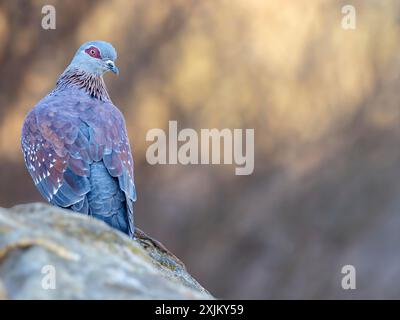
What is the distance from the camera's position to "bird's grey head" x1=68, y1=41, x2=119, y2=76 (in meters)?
5.48

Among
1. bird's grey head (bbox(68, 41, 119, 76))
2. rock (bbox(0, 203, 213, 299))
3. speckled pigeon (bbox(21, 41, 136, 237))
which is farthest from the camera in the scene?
bird's grey head (bbox(68, 41, 119, 76))

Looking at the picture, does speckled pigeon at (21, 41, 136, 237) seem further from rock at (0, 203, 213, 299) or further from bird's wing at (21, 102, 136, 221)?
rock at (0, 203, 213, 299)

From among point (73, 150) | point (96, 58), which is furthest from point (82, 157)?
point (96, 58)

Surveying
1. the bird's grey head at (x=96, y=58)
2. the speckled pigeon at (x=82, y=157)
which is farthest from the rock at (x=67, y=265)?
the bird's grey head at (x=96, y=58)

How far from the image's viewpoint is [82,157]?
15.3ft

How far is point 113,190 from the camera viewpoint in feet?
15.1

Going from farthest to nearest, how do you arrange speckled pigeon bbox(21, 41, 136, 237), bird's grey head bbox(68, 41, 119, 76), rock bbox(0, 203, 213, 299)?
bird's grey head bbox(68, 41, 119, 76)
speckled pigeon bbox(21, 41, 136, 237)
rock bbox(0, 203, 213, 299)

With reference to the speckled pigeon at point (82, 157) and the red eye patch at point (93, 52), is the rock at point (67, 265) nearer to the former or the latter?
the speckled pigeon at point (82, 157)

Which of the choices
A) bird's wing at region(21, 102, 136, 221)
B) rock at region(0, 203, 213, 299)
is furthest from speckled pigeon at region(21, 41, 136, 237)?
rock at region(0, 203, 213, 299)

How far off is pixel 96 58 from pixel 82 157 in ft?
3.67

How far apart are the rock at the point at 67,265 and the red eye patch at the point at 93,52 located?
8.74 feet

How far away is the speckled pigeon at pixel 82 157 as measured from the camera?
4.57 meters

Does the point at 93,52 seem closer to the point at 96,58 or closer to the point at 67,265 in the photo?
the point at 96,58

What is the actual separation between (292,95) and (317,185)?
1.10m
